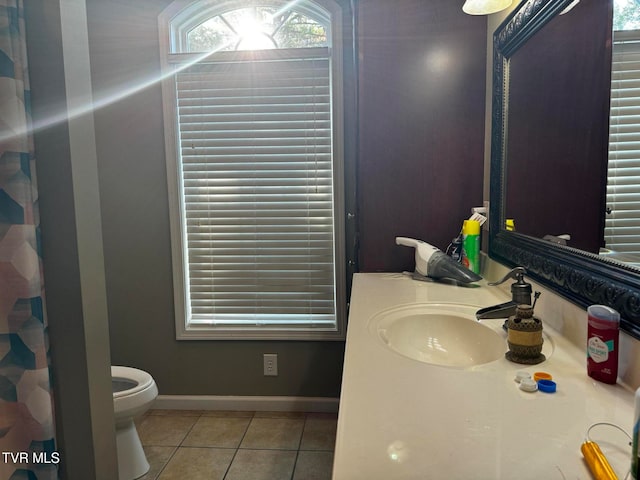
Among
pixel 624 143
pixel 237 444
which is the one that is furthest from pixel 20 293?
pixel 237 444

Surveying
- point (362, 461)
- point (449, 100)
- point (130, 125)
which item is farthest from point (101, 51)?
point (362, 461)

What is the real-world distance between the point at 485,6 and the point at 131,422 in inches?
85.3

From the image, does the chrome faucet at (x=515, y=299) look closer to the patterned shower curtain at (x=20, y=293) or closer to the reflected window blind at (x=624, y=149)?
the reflected window blind at (x=624, y=149)

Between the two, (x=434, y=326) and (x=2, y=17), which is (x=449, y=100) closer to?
(x=434, y=326)

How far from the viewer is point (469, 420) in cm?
70

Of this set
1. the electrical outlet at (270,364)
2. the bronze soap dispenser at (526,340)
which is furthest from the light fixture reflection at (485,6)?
the electrical outlet at (270,364)

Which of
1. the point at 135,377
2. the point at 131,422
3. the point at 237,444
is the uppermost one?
the point at 135,377

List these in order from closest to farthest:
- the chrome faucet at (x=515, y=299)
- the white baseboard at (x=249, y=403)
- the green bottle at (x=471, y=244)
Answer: the chrome faucet at (x=515, y=299), the green bottle at (x=471, y=244), the white baseboard at (x=249, y=403)

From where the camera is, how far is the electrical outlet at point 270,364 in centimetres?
252

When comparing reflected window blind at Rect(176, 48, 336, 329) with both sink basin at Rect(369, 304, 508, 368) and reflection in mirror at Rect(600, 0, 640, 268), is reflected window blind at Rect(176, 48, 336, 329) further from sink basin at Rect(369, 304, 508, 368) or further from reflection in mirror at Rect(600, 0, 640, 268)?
reflection in mirror at Rect(600, 0, 640, 268)

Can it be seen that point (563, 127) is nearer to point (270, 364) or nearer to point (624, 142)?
point (624, 142)

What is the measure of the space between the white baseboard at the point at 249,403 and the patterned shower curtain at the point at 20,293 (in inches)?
57.9

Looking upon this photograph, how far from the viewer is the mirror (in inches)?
37.6

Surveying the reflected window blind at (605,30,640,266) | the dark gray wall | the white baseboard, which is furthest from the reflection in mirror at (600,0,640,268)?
the white baseboard
